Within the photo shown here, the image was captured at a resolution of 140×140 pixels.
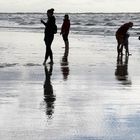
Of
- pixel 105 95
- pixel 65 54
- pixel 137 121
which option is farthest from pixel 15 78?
pixel 65 54

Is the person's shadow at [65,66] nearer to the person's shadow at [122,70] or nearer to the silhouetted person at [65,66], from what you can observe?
the silhouetted person at [65,66]

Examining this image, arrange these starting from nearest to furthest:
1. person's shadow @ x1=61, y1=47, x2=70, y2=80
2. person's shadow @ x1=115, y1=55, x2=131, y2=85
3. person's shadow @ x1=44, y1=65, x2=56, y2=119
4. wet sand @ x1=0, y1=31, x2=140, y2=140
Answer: wet sand @ x1=0, y1=31, x2=140, y2=140
person's shadow @ x1=44, y1=65, x2=56, y2=119
person's shadow @ x1=115, y1=55, x2=131, y2=85
person's shadow @ x1=61, y1=47, x2=70, y2=80

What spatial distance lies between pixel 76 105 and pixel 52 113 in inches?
33.2

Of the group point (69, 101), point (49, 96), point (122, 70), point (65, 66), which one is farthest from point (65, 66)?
point (69, 101)

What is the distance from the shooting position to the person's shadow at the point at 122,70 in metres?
14.0

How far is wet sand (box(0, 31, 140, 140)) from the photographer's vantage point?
7.79 metres

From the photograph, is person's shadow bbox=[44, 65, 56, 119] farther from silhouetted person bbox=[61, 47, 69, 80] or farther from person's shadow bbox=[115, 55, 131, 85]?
person's shadow bbox=[115, 55, 131, 85]

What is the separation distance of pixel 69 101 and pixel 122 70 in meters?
6.28

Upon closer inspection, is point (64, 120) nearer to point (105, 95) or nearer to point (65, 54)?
point (105, 95)

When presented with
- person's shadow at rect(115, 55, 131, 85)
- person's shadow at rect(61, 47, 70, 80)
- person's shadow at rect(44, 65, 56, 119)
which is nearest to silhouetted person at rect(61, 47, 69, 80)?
person's shadow at rect(61, 47, 70, 80)

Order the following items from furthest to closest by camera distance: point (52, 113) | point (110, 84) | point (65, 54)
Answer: point (65, 54) → point (110, 84) → point (52, 113)

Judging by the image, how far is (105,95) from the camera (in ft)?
36.6

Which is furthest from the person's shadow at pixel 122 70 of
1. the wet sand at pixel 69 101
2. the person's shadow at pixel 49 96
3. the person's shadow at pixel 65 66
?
the person's shadow at pixel 49 96

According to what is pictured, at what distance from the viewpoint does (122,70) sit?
53.9 ft
